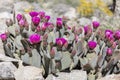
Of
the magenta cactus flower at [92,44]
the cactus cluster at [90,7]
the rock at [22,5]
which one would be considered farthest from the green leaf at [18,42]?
the cactus cluster at [90,7]

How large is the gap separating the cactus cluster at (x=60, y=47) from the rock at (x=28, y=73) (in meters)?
0.15

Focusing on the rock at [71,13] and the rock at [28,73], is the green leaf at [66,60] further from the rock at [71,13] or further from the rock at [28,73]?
the rock at [71,13]

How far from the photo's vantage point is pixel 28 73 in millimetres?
5570

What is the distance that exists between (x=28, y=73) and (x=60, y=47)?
0.51 metres

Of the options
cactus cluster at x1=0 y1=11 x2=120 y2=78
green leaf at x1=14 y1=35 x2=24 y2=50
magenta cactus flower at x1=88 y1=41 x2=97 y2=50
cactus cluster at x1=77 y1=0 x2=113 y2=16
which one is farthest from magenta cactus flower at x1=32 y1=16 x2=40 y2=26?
cactus cluster at x1=77 y1=0 x2=113 y2=16

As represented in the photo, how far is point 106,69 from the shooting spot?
6.06 metres

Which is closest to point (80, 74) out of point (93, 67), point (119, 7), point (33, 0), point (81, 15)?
point (93, 67)

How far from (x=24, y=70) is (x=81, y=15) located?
28.2 ft

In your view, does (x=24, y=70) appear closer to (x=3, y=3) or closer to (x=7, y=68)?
(x=7, y=68)

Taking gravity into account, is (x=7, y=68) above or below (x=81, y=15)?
above

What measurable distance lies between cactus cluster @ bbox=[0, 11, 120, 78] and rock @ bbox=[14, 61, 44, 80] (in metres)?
0.15

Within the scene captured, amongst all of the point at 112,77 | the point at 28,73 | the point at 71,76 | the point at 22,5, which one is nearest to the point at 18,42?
the point at 28,73

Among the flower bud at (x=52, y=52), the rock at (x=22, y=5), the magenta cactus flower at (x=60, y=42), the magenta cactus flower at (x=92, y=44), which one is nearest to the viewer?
the flower bud at (x=52, y=52)

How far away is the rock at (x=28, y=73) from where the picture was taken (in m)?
5.51
